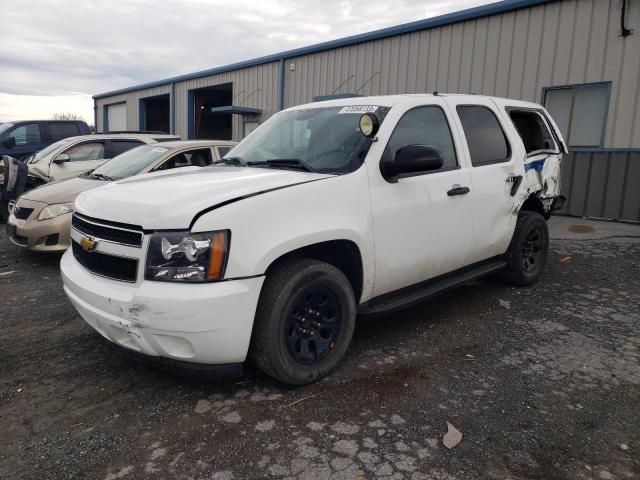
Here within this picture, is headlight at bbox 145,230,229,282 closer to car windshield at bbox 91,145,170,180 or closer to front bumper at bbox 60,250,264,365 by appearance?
front bumper at bbox 60,250,264,365

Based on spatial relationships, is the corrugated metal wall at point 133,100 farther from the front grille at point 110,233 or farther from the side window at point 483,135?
the front grille at point 110,233

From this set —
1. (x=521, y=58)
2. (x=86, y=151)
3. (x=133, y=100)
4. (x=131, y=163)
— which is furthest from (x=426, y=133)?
(x=133, y=100)

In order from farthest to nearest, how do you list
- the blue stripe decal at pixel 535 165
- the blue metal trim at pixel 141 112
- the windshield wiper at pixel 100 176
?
the blue metal trim at pixel 141 112 → the windshield wiper at pixel 100 176 → the blue stripe decal at pixel 535 165

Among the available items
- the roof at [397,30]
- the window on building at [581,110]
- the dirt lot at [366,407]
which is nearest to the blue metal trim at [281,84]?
the roof at [397,30]

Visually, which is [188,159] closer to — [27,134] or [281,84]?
[27,134]

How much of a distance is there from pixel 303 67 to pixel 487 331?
1298 centimetres

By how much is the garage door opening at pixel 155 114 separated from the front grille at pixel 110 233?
23.8 metres

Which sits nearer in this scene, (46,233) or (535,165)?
(535,165)

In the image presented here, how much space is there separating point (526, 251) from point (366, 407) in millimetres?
3048

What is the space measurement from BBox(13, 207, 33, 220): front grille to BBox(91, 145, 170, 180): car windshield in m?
0.89

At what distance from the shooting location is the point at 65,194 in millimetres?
6020

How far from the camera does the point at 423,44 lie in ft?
38.9

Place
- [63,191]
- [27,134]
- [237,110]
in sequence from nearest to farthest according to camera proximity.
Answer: [63,191] < [27,134] < [237,110]

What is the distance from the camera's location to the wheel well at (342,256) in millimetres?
3086
